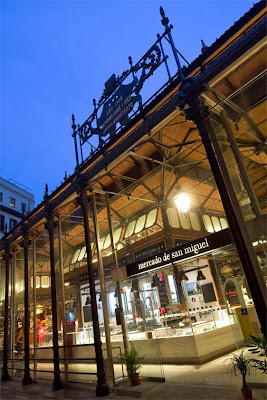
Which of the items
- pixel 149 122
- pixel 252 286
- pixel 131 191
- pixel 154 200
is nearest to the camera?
pixel 252 286

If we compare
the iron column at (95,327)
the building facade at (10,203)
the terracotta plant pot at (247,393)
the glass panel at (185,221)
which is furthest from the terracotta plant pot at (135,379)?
the building facade at (10,203)

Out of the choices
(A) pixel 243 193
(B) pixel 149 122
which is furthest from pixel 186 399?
(B) pixel 149 122

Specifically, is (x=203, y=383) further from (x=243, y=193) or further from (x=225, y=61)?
(x=225, y=61)

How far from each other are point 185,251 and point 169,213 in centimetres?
610

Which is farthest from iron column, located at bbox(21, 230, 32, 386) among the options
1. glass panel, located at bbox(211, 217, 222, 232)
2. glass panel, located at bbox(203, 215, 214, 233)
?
glass panel, located at bbox(211, 217, 222, 232)

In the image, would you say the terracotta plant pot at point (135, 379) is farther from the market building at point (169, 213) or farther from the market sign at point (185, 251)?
the market sign at point (185, 251)

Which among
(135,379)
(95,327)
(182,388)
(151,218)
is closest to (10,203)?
(151,218)

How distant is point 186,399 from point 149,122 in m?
7.11

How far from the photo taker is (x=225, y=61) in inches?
245

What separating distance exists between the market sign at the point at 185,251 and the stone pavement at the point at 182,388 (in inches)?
127

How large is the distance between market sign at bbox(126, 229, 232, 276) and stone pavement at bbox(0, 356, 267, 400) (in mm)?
3232

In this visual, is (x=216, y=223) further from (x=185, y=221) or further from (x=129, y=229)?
(x=129, y=229)

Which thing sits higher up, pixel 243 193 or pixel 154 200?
pixel 154 200

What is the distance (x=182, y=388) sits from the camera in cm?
699
